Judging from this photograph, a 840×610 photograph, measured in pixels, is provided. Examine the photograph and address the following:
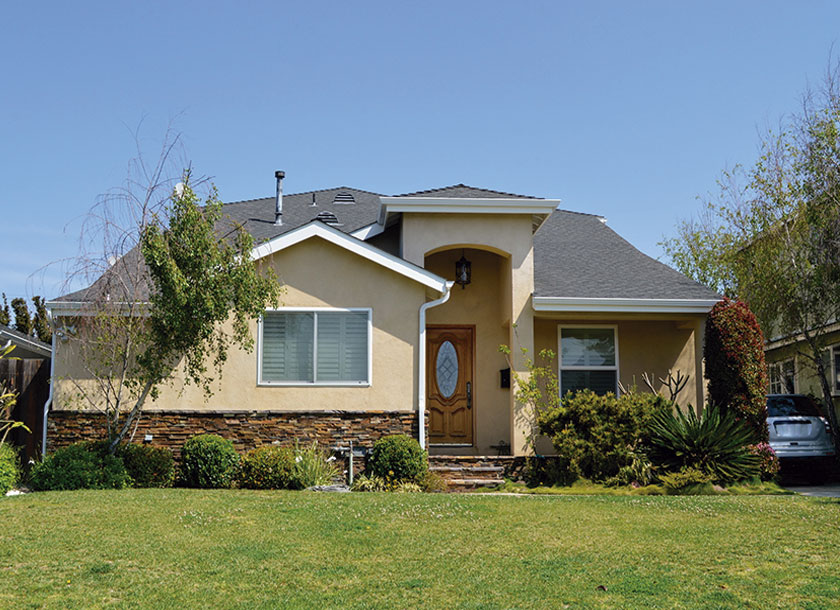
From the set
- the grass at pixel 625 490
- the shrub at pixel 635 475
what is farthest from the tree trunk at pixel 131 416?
the shrub at pixel 635 475

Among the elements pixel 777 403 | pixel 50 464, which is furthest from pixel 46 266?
pixel 777 403

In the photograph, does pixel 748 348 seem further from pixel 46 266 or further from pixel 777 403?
pixel 46 266

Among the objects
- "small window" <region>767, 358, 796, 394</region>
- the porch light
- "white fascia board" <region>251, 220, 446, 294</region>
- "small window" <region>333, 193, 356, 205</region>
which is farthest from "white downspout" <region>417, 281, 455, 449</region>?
"small window" <region>767, 358, 796, 394</region>

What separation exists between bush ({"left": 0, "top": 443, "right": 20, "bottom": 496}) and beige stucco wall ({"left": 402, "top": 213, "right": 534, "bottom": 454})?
7.33 metres

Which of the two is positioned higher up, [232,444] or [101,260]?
[101,260]

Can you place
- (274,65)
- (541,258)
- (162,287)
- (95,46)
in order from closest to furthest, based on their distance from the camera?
1. (162,287)
2. (95,46)
3. (274,65)
4. (541,258)

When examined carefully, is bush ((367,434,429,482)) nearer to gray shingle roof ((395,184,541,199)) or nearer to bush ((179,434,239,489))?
bush ((179,434,239,489))

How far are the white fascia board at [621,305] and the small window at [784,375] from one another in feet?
28.6

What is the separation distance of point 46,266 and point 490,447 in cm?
863

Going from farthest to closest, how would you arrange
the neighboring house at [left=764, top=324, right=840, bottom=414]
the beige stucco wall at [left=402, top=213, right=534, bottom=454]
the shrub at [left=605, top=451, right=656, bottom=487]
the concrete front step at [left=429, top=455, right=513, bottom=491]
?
the neighboring house at [left=764, top=324, right=840, bottom=414] < the beige stucco wall at [left=402, top=213, right=534, bottom=454] < the concrete front step at [left=429, top=455, right=513, bottom=491] < the shrub at [left=605, top=451, right=656, bottom=487]

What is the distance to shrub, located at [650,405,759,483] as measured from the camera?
1248 cm

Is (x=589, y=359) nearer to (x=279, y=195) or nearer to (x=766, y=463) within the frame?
(x=766, y=463)

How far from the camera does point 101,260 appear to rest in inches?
485

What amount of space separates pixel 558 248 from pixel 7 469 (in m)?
11.5
